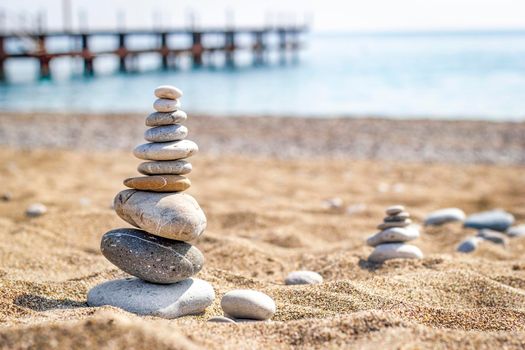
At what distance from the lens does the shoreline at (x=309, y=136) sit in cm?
1041

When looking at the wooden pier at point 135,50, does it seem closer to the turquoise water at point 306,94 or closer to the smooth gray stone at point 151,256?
the turquoise water at point 306,94

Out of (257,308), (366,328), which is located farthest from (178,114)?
(366,328)

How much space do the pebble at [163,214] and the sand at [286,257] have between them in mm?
468

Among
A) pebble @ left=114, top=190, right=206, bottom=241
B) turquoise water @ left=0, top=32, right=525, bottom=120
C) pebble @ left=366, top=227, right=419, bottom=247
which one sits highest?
pebble @ left=114, top=190, right=206, bottom=241

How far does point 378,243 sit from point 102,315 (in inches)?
100

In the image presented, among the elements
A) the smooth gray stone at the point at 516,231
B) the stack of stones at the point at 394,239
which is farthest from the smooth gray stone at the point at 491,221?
the stack of stones at the point at 394,239

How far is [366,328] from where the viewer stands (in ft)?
9.32

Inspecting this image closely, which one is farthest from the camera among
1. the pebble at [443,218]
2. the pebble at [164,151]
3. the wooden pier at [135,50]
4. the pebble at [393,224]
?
the wooden pier at [135,50]

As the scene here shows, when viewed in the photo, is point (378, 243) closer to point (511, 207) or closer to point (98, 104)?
point (511, 207)

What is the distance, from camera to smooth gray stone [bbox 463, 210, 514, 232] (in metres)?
5.87

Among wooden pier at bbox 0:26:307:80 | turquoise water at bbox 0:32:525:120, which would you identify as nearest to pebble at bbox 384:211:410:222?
turquoise water at bbox 0:32:525:120

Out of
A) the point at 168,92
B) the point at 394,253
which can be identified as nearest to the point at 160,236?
the point at 168,92

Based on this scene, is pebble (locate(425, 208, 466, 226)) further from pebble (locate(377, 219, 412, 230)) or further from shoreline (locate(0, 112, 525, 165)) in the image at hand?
shoreline (locate(0, 112, 525, 165))

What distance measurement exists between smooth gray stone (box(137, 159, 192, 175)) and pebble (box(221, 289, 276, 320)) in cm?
78
